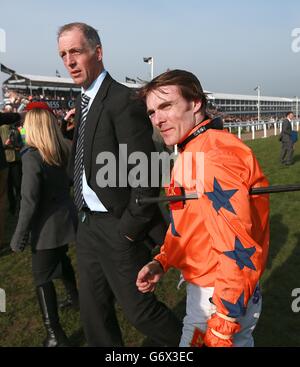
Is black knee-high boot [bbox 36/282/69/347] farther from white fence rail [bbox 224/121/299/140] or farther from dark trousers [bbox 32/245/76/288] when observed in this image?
white fence rail [bbox 224/121/299/140]

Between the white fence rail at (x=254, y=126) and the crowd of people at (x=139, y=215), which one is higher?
the white fence rail at (x=254, y=126)

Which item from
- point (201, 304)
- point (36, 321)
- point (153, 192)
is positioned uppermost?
point (153, 192)

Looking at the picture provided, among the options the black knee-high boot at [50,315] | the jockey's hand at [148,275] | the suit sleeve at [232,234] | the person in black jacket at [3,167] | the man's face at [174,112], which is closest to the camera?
the suit sleeve at [232,234]

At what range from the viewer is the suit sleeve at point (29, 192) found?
3225mm

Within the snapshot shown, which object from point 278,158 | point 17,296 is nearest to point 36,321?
point 17,296

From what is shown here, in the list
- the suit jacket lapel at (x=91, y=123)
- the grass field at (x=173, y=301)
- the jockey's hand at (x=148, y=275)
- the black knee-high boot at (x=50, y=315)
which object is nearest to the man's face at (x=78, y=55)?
the suit jacket lapel at (x=91, y=123)

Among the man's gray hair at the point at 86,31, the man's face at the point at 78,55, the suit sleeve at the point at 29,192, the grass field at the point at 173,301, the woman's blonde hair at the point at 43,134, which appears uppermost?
the man's gray hair at the point at 86,31

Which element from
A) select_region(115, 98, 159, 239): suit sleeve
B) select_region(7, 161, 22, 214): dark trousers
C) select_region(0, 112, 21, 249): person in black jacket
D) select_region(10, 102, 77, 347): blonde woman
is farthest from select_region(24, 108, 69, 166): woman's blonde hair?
select_region(7, 161, 22, 214): dark trousers

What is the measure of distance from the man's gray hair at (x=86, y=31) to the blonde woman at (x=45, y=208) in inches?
38.1

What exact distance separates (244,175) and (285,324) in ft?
9.01

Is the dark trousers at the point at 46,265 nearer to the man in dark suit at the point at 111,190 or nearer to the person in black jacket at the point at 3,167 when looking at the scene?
the man in dark suit at the point at 111,190

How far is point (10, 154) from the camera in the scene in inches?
306

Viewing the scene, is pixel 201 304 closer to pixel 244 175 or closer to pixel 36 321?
pixel 244 175

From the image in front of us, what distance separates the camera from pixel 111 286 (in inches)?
102
